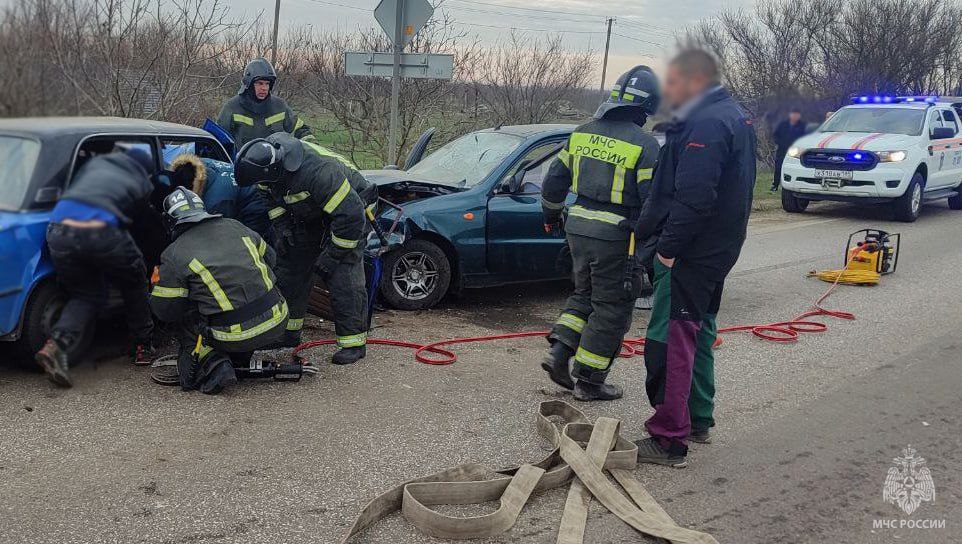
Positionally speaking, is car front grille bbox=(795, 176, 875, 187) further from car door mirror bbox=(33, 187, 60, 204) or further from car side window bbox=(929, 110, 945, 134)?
car door mirror bbox=(33, 187, 60, 204)

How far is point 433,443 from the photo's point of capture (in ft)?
14.5

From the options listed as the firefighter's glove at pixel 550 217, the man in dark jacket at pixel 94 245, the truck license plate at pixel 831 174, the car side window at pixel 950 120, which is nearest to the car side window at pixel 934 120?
the car side window at pixel 950 120

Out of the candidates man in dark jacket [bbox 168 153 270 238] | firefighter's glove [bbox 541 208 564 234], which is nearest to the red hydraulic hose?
firefighter's glove [bbox 541 208 564 234]

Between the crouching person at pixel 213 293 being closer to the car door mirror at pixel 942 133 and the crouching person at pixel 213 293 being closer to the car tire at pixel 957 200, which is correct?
the car door mirror at pixel 942 133

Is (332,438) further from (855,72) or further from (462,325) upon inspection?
(855,72)

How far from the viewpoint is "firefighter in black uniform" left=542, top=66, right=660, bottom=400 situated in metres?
4.82

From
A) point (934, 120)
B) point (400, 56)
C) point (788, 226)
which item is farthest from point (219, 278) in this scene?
point (934, 120)

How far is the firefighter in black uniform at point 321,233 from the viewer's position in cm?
517

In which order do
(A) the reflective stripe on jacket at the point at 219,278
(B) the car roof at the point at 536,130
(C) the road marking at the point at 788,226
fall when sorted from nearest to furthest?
(A) the reflective stripe on jacket at the point at 219,278, (B) the car roof at the point at 536,130, (C) the road marking at the point at 788,226

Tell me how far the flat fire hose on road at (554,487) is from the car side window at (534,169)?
334 centimetres

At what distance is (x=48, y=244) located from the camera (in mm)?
1177

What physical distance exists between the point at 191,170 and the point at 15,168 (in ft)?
1.22

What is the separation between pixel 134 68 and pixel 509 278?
6026 millimetres

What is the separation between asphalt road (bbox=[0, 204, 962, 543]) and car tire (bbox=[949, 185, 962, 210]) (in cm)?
1094
